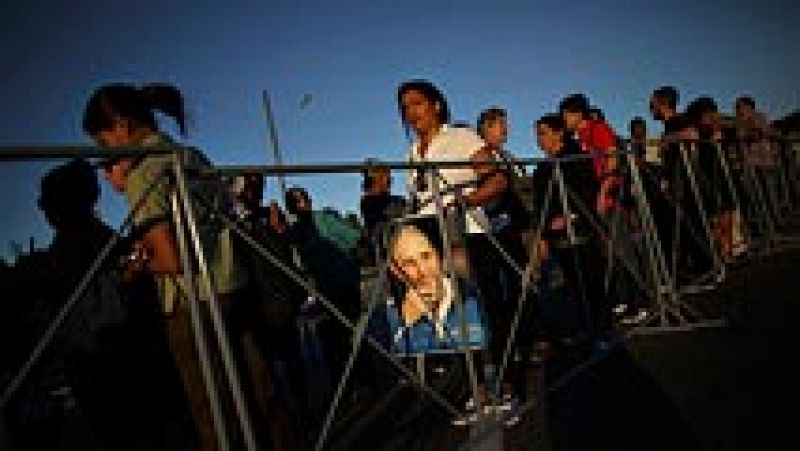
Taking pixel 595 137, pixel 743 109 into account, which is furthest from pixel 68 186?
pixel 743 109

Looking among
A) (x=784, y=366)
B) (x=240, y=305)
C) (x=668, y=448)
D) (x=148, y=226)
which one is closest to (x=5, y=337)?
(x=240, y=305)

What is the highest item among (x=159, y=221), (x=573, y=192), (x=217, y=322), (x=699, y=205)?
(x=159, y=221)

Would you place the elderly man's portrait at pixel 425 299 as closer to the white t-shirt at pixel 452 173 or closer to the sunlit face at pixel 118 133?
the white t-shirt at pixel 452 173

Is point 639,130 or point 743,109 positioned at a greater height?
point 743,109

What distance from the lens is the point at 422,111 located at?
573 cm

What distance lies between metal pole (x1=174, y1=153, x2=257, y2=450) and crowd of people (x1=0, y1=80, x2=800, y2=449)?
2 cm

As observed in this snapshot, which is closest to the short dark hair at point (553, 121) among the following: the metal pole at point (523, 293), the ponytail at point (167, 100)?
the metal pole at point (523, 293)

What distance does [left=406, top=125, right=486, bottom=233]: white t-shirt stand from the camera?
5.55 m

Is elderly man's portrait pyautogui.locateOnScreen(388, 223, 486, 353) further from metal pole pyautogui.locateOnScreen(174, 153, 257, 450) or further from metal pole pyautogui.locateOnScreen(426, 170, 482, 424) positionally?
metal pole pyautogui.locateOnScreen(174, 153, 257, 450)

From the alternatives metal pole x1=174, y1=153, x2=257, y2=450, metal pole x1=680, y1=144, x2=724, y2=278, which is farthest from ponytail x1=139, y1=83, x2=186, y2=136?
metal pole x1=680, y1=144, x2=724, y2=278

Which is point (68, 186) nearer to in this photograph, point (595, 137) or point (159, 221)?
point (159, 221)

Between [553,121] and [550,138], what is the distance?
144 millimetres

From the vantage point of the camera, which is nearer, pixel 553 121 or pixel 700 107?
pixel 553 121

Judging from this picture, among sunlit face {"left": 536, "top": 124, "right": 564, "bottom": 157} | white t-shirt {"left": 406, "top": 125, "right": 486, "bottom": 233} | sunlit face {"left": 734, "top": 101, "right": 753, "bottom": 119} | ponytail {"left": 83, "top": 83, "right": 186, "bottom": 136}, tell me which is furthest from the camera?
sunlit face {"left": 734, "top": 101, "right": 753, "bottom": 119}
